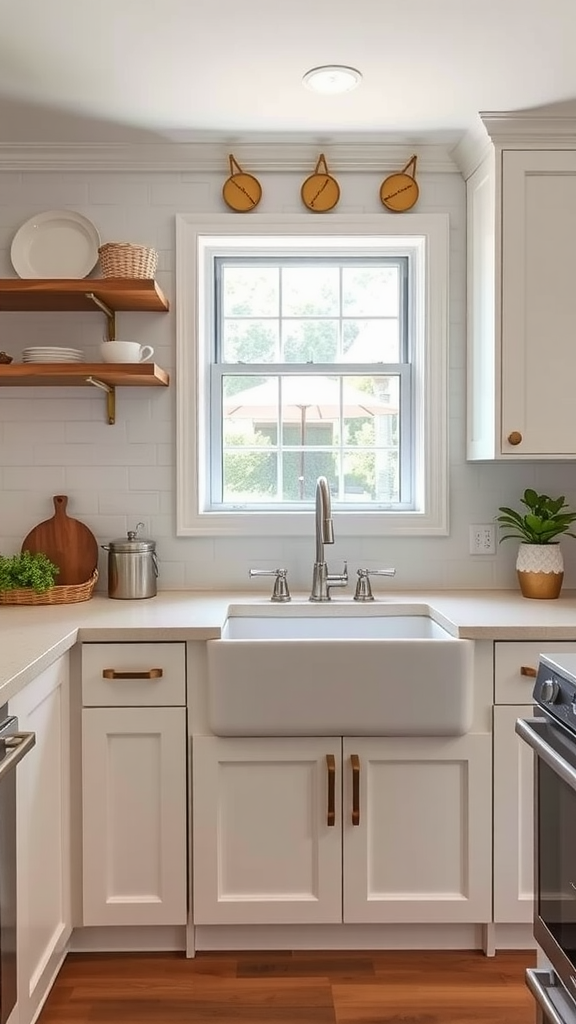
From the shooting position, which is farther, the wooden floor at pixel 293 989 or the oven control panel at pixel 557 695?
the wooden floor at pixel 293 989

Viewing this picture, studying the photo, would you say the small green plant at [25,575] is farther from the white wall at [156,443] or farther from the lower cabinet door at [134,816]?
the lower cabinet door at [134,816]

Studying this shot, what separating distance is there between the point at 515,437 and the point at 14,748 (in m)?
1.69

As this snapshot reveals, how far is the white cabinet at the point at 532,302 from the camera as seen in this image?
2.44m

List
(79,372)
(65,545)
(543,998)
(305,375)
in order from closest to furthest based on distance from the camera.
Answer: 1. (543,998)
2. (79,372)
3. (65,545)
4. (305,375)

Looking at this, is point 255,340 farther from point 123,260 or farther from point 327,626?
point 327,626

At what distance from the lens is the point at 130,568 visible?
8.45 ft

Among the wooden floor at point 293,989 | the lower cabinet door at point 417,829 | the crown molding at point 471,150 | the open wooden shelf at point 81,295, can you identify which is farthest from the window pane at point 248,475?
the wooden floor at point 293,989

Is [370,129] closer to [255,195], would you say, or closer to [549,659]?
[255,195]

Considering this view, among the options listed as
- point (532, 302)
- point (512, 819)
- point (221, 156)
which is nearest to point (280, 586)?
point (512, 819)

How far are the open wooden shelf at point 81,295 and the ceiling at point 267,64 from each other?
54cm

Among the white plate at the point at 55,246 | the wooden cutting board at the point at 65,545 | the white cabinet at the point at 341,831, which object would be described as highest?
the white plate at the point at 55,246

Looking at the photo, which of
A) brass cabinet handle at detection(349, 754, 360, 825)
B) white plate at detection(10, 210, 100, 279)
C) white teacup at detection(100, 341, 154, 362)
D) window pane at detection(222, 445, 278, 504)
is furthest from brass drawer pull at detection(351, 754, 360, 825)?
white plate at detection(10, 210, 100, 279)

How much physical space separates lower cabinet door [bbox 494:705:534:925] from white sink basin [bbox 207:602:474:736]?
135mm

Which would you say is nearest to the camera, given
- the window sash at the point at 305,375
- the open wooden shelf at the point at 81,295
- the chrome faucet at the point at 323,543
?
the open wooden shelf at the point at 81,295
